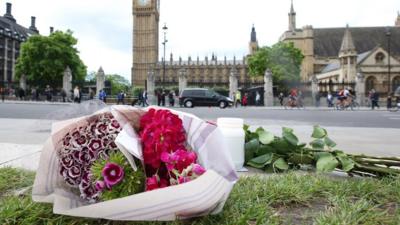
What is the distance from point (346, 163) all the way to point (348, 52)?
200ft

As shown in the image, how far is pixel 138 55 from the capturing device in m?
104

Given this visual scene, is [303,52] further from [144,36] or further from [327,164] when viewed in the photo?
[327,164]

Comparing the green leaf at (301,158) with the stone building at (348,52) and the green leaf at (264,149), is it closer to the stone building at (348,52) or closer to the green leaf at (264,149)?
the green leaf at (264,149)

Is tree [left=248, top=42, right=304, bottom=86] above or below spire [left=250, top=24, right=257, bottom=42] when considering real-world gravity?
below

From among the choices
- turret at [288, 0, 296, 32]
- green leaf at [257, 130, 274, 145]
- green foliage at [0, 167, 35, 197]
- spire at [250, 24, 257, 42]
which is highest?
spire at [250, 24, 257, 42]

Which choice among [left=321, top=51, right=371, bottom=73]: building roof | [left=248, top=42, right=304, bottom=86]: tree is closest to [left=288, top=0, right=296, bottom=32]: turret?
[left=321, top=51, right=371, bottom=73]: building roof

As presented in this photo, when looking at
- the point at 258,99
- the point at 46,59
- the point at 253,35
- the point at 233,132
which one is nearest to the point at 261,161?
the point at 233,132

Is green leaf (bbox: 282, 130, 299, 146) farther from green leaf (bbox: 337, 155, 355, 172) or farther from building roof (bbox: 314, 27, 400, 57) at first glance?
building roof (bbox: 314, 27, 400, 57)

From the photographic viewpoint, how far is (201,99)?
28938 millimetres

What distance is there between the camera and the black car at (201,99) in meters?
28.7

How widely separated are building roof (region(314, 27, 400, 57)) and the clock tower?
1790 inches

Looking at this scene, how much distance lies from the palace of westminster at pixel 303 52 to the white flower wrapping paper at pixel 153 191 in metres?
39.4

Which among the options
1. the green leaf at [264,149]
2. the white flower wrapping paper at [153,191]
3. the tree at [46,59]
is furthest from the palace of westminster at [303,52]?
the white flower wrapping paper at [153,191]

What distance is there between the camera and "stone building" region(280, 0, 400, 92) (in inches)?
2295
